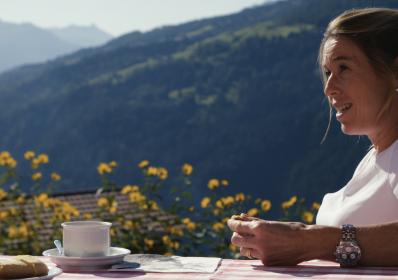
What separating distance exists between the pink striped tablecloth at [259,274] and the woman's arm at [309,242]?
0.03m

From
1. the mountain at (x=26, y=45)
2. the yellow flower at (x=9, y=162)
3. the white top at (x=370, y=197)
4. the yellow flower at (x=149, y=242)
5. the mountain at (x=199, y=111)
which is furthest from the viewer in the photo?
the mountain at (x=26, y=45)

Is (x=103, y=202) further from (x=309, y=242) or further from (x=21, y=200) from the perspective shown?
(x=309, y=242)

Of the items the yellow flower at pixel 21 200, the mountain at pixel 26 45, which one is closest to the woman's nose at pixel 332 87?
the yellow flower at pixel 21 200

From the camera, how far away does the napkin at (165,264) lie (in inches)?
59.6

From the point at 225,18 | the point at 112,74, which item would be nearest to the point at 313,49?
the point at 112,74

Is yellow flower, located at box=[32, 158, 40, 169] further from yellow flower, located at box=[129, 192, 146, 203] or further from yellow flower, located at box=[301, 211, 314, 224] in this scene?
yellow flower, located at box=[301, 211, 314, 224]

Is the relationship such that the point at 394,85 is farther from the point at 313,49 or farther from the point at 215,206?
the point at 313,49

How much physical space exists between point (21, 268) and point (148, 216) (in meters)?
Result: 3.30

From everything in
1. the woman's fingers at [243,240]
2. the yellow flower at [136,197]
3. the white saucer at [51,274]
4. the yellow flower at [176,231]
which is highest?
Result: the woman's fingers at [243,240]

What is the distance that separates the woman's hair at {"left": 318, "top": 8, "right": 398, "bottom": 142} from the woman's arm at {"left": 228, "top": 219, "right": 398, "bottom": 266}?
443 millimetres

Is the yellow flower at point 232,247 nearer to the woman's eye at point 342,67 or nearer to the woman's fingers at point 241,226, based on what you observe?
the woman's eye at point 342,67

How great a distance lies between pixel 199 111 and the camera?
59.9 m

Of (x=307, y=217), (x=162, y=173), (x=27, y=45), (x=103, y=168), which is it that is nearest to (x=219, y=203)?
(x=162, y=173)

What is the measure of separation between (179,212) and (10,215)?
993mm
